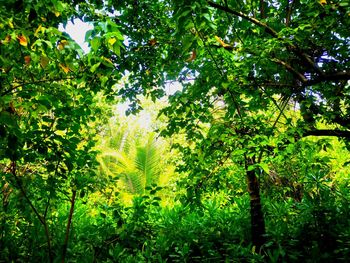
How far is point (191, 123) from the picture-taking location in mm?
3529

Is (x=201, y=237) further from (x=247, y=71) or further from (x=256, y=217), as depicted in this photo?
(x=247, y=71)

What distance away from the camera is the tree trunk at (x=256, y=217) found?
149 inches

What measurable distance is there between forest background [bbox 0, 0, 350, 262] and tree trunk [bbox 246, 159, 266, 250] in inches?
0.5

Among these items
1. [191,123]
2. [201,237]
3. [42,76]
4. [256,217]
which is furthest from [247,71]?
[201,237]

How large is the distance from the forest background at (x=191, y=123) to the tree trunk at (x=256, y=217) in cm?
1

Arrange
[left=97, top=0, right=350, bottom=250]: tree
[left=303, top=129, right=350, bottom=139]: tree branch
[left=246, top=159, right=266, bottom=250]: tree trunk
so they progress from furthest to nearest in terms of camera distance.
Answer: [left=246, top=159, right=266, bottom=250]: tree trunk, [left=303, top=129, right=350, bottom=139]: tree branch, [left=97, top=0, right=350, bottom=250]: tree

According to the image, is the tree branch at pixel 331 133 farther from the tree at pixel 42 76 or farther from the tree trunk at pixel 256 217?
the tree at pixel 42 76

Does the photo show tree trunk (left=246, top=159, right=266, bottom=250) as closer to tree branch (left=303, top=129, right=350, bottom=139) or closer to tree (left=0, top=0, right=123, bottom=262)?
tree branch (left=303, top=129, right=350, bottom=139)

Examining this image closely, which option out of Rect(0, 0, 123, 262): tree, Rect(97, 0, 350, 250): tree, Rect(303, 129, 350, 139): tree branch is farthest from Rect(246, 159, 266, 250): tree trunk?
Rect(0, 0, 123, 262): tree

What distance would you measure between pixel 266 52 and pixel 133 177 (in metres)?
6.51

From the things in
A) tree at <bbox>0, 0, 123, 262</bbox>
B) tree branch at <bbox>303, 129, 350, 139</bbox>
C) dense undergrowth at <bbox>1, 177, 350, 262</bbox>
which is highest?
tree branch at <bbox>303, 129, 350, 139</bbox>

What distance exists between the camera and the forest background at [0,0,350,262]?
2191mm

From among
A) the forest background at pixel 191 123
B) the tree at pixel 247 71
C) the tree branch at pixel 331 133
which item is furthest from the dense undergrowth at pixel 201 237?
the tree branch at pixel 331 133

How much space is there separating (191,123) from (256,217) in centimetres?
154
